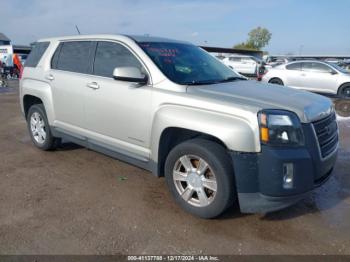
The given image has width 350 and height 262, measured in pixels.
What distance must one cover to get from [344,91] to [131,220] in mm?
12519

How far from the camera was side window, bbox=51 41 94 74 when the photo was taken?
15.1ft

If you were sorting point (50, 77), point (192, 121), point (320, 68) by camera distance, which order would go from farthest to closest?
point (320, 68)
point (50, 77)
point (192, 121)

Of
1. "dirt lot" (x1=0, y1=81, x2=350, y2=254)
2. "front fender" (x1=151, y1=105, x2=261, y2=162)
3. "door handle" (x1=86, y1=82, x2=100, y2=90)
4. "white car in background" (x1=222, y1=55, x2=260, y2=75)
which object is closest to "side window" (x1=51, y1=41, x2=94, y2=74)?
"door handle" (x1=86, y1=82, x2=100, y2=90)

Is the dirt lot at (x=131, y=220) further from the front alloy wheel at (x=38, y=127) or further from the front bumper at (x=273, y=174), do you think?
the front alloy wheel at (x=38, y=127)

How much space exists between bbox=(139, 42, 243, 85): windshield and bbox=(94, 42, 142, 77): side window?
20 centimetres

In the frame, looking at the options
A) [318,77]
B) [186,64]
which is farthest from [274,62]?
[186,64]

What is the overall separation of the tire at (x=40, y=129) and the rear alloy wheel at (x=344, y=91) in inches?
458

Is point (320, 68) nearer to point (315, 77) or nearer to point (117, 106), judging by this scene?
point (315, 77)

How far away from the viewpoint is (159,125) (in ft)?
11.8

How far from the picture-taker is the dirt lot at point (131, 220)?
9.91ft

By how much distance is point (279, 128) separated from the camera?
300cm

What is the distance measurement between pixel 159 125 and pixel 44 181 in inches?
74.2

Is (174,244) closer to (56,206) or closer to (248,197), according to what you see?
(248,197)

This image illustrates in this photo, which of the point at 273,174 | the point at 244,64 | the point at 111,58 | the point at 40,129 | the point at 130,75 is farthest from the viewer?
the point at 244,64
